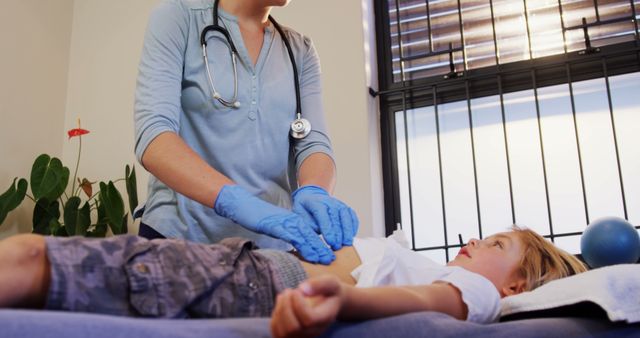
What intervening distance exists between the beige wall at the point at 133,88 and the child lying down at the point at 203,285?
140 centimetres

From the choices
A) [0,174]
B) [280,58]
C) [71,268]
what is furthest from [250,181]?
[0,174]

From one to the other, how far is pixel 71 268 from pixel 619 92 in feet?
7.43

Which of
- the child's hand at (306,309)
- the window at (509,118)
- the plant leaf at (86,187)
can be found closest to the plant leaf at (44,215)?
the plant leaf at (86,187)

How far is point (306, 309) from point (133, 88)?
2620 mm

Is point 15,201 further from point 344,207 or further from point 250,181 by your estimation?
point 344,207

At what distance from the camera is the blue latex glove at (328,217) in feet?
4.37

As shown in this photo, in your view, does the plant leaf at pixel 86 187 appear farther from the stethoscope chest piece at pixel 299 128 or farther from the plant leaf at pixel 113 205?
the stethoscope chest piece at pixel 299 128

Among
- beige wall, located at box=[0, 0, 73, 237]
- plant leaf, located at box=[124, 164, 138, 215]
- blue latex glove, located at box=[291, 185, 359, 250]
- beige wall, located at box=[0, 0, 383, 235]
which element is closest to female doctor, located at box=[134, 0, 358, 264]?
blue latex glove, located at box=[291, 185, 359, 250]

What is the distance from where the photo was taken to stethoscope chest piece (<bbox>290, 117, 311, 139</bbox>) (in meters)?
1.58

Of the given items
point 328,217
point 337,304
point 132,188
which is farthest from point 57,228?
point 337,304

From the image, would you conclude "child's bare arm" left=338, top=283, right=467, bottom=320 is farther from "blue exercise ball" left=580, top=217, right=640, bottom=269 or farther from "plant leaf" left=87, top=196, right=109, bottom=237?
"plant leaf" left=87, top=196, right=109, bottom=237

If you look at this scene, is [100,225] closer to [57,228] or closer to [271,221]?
[57,228]

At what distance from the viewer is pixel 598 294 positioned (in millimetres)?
1039

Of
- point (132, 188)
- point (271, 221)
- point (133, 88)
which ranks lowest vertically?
point (271, 221)
